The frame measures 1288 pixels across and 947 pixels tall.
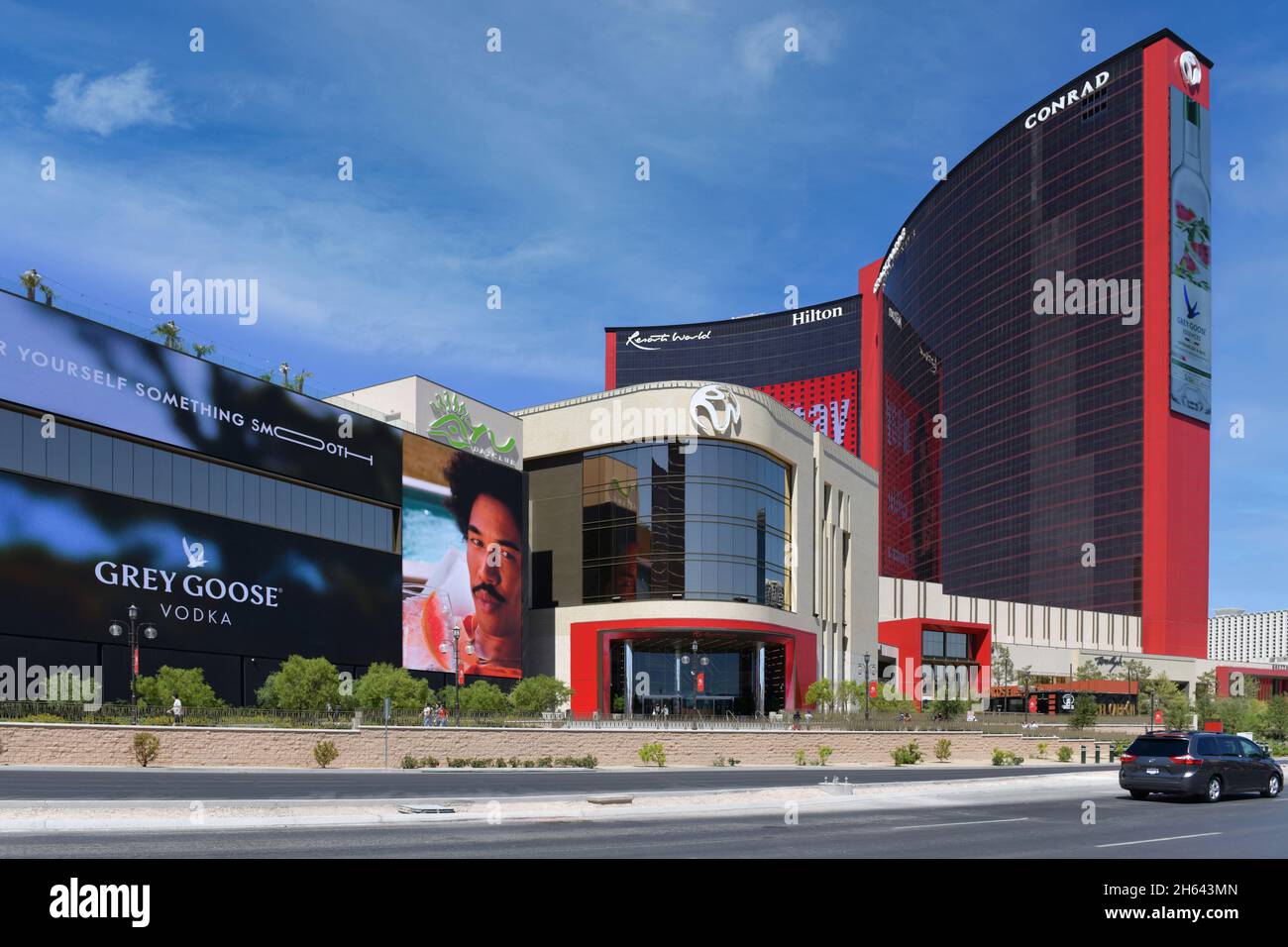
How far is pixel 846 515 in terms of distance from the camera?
101 meters

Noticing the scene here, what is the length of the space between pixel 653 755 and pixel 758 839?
31.9 meters

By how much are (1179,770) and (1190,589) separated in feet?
440

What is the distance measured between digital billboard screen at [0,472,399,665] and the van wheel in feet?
149

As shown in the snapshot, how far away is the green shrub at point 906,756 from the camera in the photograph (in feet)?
188

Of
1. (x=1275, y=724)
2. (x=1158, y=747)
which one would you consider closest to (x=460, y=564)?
(x=1158, y=747)

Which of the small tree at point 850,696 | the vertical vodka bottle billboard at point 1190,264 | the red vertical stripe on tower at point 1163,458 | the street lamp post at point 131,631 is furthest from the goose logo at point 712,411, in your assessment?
the vertical vodka bottle billboard at point 1190,264

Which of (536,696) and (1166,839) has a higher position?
(1166,839)

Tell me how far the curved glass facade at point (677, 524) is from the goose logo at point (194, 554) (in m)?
32.1

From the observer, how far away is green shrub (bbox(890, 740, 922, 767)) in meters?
57.3

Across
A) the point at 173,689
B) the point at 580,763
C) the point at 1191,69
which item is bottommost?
the point at 580,763

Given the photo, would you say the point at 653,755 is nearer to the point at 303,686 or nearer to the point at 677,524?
the point at 303,686

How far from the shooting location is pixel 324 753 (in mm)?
41000
